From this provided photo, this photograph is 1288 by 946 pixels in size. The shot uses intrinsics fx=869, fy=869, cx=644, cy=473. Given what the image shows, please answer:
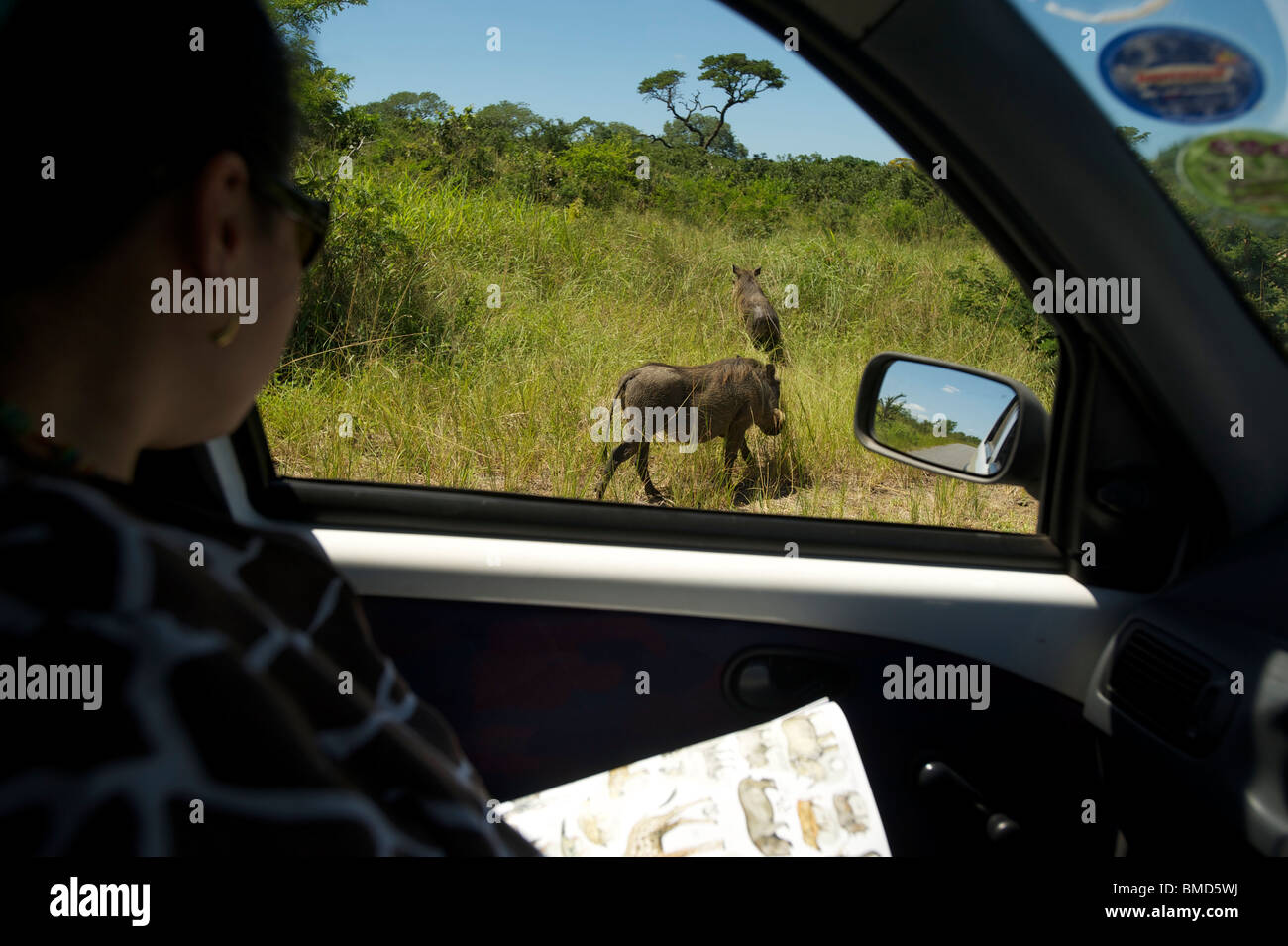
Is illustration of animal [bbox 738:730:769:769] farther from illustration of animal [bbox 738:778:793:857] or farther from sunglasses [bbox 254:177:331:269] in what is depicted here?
sunglasses [bbox 254:177:331:269]

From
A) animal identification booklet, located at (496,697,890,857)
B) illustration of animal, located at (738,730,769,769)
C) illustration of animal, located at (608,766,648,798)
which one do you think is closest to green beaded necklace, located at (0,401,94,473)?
animal identification booklet, located at (496,697,890,857)

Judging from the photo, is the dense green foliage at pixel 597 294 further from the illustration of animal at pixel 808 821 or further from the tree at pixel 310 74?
the illustration of animal at pixel 808 821

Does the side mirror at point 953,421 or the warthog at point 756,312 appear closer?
the side mirror at point 953,421

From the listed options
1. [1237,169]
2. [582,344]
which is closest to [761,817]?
[1237,169]

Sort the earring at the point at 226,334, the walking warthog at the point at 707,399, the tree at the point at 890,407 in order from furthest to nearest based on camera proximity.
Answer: the walking warthog at the point at 707,399
the tree at the point at 890,407
the earring at the point at 226,334

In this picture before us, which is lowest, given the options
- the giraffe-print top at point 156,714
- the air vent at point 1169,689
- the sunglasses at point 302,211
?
the air vent at point 1169,689

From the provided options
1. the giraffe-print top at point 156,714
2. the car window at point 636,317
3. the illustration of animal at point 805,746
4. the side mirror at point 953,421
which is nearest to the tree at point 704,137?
the car window at point 636,317

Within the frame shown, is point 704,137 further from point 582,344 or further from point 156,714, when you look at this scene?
point 156,714
